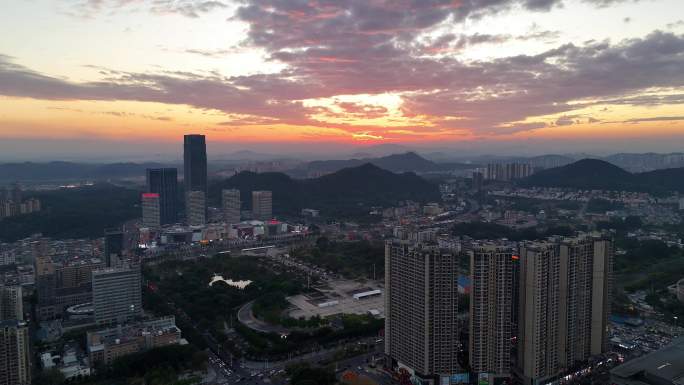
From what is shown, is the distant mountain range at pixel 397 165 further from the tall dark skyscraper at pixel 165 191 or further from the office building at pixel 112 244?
the office building at pixel 112 244

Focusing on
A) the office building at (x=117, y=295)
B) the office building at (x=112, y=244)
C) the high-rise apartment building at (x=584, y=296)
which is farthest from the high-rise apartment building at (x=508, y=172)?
the office building at (x=117, y=295)

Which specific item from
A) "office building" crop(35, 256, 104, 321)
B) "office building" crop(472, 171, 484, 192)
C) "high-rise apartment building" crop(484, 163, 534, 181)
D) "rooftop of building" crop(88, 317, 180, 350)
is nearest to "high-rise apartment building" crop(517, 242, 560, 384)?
"rooftop of building" crop(88, 317, 180, 350)

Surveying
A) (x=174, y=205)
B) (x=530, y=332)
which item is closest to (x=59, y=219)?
(x=174, y=205)

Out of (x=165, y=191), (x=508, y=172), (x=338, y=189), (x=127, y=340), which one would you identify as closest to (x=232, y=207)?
(x=165, y=191)

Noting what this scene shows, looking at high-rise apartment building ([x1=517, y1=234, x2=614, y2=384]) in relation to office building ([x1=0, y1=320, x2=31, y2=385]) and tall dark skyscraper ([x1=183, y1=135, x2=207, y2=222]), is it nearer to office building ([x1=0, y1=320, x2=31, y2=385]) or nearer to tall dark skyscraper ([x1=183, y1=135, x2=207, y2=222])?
office building ([x1=0, y1=320, x2=31, y2=385])

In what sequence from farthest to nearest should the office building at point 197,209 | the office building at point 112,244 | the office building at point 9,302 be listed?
the office building at point 197,209
the office building at point 112,244
the office building at point 9,302

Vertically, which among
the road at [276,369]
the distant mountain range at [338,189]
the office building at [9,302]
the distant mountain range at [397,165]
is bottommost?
the road at [276,369]
